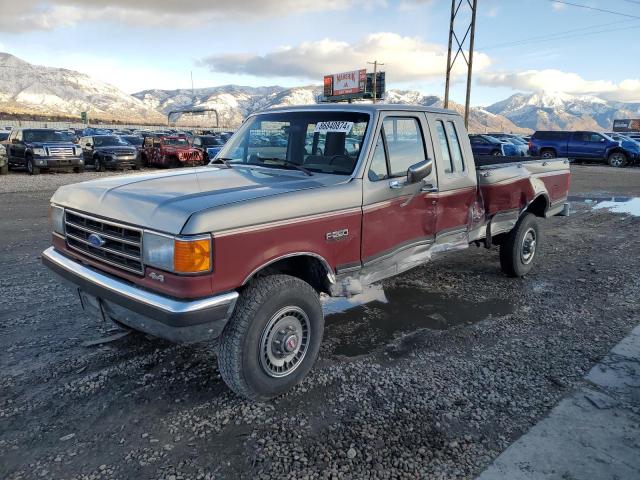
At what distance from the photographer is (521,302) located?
17.4 ft

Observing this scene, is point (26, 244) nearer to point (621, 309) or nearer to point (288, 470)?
point (288, 470)

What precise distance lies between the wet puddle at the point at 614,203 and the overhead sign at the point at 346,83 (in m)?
48.1

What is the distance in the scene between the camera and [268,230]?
3080 millimetres

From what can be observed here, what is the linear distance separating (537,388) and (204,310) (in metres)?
2.42

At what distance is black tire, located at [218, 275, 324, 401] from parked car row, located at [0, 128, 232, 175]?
14.8 meters

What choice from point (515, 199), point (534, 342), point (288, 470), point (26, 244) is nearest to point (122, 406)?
point (288, 470)

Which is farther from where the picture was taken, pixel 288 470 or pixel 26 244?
pixel 26 244

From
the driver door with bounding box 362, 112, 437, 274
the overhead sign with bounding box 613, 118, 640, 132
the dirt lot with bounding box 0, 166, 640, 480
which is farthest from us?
the overhead sign with bounding box 613, 118, 640, 132

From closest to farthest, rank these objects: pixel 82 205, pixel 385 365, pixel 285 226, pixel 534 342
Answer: pixel 285 226
pixel 82 205
pixel 385 365
pixel 534 342

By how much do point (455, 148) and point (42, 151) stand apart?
17.1m

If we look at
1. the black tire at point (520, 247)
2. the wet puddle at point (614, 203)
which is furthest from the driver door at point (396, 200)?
the wet puddle at point (614, 203)

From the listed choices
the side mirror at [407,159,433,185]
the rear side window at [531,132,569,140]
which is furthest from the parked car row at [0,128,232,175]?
the rear side window at [531,132,569,140]

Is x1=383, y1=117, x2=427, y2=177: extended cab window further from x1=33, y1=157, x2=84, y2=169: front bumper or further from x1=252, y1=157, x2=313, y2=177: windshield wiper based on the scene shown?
x1=33, y1=157, x2=84, y2=169: front bumper

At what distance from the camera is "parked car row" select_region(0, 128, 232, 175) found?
1762cm
